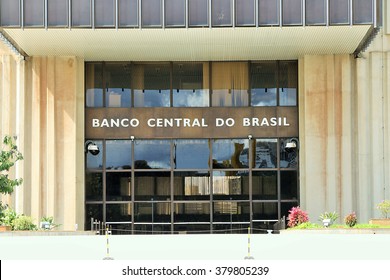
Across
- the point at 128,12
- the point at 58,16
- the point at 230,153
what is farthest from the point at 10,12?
the point at 230,153

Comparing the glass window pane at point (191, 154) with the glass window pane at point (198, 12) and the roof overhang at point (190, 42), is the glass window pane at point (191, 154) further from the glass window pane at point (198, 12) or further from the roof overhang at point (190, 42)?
the glass window pane at point (198, 12)

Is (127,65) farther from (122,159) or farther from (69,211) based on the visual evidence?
(69,211)

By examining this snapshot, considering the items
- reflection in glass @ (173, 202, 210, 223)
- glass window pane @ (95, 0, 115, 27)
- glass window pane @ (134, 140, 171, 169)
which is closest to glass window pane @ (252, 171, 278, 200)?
reflection in glass @ (173, 202, 210, 223)

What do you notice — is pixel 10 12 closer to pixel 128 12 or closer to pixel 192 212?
pixel 128 12

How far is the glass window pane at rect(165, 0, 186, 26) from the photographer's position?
127 feet

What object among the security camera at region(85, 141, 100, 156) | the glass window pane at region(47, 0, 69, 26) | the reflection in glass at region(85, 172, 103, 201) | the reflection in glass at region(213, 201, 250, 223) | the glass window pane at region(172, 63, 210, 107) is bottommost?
the reflection in glass at region(213, 201, 250, 223)

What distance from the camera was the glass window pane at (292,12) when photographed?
38406mm

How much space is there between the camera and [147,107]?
144 feet

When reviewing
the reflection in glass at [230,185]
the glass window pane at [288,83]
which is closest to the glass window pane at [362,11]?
the glass window pane at [288,83]

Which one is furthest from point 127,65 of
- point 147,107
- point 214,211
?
point 214,211

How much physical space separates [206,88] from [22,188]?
32.1ft

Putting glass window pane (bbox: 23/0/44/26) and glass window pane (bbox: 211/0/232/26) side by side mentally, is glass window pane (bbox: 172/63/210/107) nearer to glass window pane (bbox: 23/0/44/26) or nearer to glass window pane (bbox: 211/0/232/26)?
glass window pane (bbox: 211/0/232/26)

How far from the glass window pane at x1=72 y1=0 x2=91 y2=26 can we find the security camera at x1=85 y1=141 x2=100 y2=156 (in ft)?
23.9

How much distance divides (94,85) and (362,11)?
13.3m
